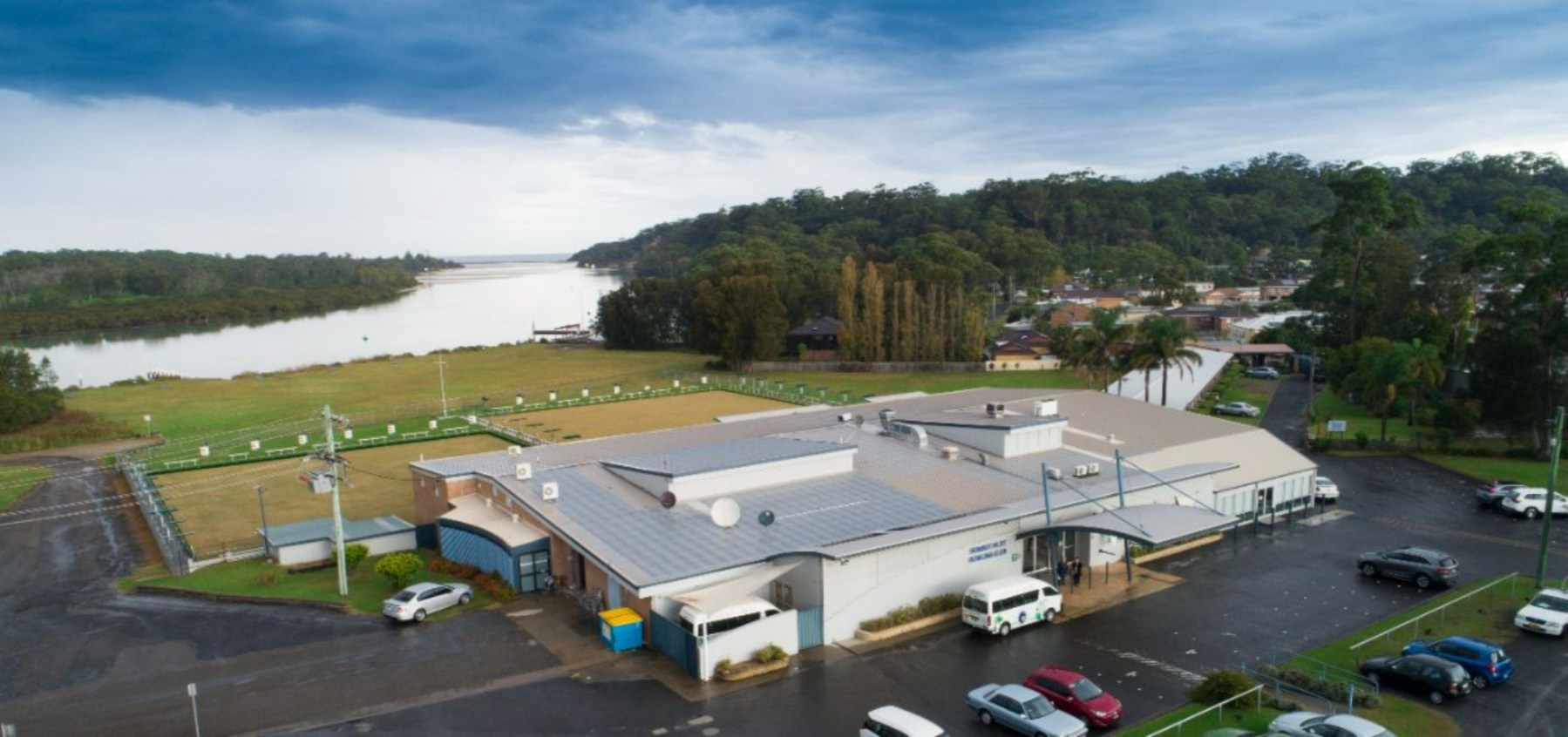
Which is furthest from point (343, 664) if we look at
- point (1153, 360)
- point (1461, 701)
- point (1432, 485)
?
point (1153, 360)

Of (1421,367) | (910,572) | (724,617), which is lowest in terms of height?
(910,572)

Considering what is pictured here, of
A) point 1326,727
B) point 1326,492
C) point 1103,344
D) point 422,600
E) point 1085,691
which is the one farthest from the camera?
point 1103,344

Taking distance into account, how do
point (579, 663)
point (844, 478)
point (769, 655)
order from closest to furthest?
point (769, 655) → point (579, 663) → point (844, 478)

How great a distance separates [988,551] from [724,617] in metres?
7.71

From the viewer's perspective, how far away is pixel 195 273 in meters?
185

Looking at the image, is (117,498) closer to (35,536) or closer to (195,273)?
(35,536)

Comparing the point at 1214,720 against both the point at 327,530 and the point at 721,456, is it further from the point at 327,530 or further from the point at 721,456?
the point at 327,530

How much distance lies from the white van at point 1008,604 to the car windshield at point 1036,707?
439 cm

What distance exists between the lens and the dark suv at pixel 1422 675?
17359 mm

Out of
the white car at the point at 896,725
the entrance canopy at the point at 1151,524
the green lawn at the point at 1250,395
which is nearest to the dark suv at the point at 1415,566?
the entrance canopy at the point at 1151,524

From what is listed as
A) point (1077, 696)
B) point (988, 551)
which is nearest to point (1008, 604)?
point (988, 551)

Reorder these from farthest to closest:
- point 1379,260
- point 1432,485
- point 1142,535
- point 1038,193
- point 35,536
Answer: point 1038,193
point 1379,260
point 1432,485
point 35,536
point 1142,535

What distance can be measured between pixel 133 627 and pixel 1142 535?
24135 mm

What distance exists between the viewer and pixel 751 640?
1953 cm
